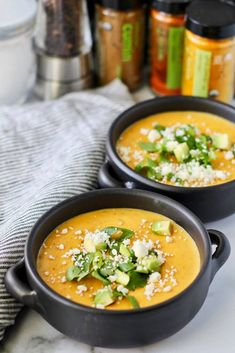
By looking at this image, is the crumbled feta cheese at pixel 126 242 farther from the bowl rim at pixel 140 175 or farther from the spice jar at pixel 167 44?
the spice jar at pixel 167 44

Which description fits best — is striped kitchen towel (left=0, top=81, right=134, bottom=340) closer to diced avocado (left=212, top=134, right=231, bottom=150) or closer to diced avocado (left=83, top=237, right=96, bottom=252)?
diced avocado (left=83, top=237, right=96, bottom=252)

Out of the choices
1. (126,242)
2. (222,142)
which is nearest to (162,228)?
(126,242)

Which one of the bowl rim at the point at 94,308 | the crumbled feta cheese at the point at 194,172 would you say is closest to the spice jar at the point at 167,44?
the crumbled feta cheese at the point at 194,172

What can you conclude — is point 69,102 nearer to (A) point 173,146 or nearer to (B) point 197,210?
(A) point 173,146

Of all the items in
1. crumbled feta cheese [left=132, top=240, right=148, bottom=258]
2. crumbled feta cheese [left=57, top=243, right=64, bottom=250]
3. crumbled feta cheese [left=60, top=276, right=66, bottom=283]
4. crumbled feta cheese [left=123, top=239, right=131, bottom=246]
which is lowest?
crumbled feta cheese [left=57, top=243, right=64, bottom=250]

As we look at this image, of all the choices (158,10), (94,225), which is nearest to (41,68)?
(158,10)

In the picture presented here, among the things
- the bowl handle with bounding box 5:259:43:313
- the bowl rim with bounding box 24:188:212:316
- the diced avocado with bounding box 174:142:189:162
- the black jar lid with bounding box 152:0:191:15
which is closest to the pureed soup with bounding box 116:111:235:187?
the diced avocado with bounding box 174:142:189:162
